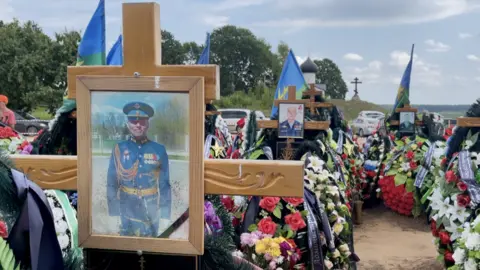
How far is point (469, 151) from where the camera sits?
4578 mm

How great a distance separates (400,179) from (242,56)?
1536 inches

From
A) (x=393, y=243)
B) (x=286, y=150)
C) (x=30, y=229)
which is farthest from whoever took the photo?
(x=393, y=243)

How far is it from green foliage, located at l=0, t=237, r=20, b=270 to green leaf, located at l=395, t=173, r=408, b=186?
23.0 feet

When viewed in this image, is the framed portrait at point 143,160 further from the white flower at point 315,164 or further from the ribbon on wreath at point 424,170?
the ribbon on wreath at point 424,170

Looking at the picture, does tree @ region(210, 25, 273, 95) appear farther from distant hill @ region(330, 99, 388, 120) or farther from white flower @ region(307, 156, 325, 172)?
white flower @ region(307, 156, 325, 172)

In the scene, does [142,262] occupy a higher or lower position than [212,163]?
lower

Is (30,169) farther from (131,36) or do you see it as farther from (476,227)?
(476,227)

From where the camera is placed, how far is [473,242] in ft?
12.6

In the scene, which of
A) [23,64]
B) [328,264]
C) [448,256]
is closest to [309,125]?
[448,256]

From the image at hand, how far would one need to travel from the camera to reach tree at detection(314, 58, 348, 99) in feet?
177

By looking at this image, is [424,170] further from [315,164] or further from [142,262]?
[142,262]

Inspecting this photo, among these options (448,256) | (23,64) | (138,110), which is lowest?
(448,256)

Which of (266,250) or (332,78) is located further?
(332,78)

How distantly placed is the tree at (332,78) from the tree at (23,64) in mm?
32237
